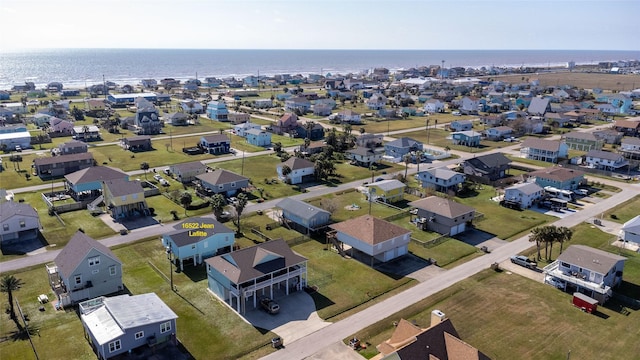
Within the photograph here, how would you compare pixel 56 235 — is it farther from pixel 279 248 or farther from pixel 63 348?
pixel 279 248

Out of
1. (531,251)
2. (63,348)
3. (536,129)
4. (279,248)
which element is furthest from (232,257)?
(536,129)

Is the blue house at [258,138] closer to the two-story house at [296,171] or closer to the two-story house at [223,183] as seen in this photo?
the two-story house at [296,171]

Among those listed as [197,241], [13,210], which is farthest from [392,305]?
[13,210]

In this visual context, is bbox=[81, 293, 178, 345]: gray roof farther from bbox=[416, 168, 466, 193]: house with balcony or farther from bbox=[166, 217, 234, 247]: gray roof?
bbox=[416, 168, 466, 193]: house with balcony

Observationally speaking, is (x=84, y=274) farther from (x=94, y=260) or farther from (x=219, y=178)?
(x=219, y=178)

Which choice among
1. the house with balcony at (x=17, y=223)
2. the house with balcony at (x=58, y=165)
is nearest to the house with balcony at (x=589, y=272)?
the house with balcony at (x=17, y=223)

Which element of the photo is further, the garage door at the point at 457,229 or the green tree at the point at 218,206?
the green tree at the point at 218,206

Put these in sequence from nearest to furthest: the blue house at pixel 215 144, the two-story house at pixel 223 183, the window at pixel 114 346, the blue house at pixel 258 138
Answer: the window at pixel 114 346 → the two-story house at pixel 223 183 → the blue house at pixel 215 144 → the blue house at pixel 258 138

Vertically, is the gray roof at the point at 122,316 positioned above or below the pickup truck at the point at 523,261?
above
